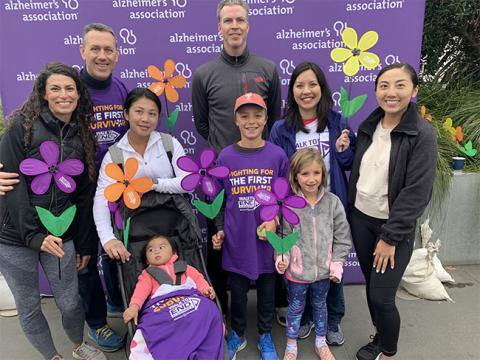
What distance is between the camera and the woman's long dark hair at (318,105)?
247cm

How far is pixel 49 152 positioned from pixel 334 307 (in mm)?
2123

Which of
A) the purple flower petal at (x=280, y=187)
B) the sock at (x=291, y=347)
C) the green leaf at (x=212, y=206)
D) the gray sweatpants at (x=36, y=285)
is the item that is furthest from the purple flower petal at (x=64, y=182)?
the sock at (x=291, y=347)

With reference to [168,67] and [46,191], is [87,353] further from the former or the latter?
[168,67]

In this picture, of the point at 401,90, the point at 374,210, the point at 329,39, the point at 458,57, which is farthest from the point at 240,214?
the point at 458,57

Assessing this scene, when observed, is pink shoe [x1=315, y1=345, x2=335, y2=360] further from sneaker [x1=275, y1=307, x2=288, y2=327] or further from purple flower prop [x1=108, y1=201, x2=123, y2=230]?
purple flower prop [x1=108, y1=201, x2=123, y2=230]

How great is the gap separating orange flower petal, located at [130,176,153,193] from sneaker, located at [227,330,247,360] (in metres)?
1.24

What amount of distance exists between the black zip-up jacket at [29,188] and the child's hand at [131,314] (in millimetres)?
573

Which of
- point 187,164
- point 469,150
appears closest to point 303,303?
point 187,164

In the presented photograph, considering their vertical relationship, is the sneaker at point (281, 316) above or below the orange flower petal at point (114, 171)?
below

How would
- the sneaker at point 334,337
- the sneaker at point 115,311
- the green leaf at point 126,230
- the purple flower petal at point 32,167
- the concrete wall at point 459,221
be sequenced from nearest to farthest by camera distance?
the purple flower petal at point 32,167 → the green leaf at point 126,230 → the sneaker at point 334,337 → the sneaker at point 115,311 → the concrete wall at point 459,221

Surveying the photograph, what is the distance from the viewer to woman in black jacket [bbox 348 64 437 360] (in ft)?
6.96

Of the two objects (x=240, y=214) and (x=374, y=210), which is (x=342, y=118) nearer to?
(x=374, y=210)

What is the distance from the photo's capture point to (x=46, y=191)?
221cm

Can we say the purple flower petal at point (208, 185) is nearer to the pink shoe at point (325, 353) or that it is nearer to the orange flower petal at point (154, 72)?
the orange flower petal at point (154, 72)
